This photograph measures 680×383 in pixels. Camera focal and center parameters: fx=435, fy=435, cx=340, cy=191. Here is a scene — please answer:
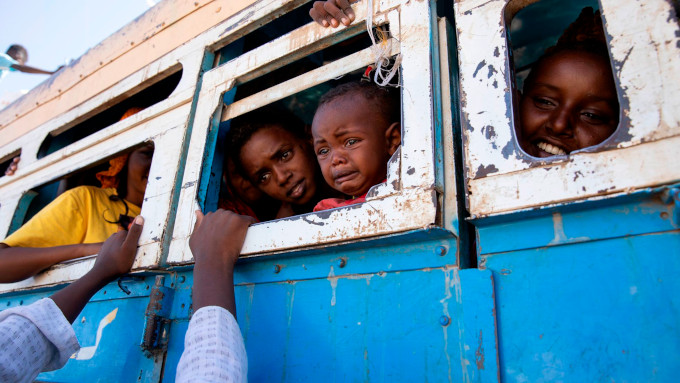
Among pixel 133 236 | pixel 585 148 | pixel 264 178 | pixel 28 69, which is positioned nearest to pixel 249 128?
pixel 264 178

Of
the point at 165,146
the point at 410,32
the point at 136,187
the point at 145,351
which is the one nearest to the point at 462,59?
the point at 410,32

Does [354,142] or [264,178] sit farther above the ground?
[264,178]

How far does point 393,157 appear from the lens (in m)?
1.22

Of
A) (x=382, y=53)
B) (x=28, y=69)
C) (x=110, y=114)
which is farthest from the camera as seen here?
(x=28, y=69)

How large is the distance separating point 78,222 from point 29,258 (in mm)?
356

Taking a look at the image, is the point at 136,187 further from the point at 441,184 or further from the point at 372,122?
the point at 441,184

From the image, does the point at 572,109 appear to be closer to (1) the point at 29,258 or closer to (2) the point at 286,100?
(2) the point at 286,100

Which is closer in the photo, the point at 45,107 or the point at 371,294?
A: the point at 371,294

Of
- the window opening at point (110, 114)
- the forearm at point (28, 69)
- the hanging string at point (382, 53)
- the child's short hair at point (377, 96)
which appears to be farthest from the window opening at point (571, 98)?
the forearm at point (28, 69)

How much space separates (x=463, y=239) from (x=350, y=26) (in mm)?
842

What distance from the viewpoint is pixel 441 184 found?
1.14 m

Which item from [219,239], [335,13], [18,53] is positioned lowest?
[219,239]

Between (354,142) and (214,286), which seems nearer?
(214,286)

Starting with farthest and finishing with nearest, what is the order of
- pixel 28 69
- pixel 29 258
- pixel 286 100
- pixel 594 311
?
pixel 28 69
pixel 286 100
pixel 29 258
pixel 594 311
